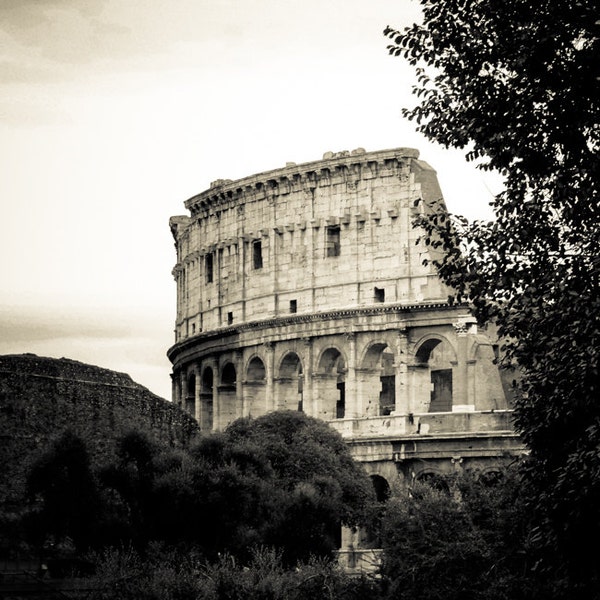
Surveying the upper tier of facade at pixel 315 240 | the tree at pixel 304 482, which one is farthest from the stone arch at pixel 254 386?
the tree at pixel 304 482

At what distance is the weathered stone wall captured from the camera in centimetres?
4488

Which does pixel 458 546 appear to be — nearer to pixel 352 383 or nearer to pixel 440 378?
pixel 352 383

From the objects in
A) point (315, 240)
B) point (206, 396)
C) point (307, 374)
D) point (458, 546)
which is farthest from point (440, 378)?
point (458, 546)

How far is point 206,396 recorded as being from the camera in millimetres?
78125

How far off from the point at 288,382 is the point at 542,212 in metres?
48.5

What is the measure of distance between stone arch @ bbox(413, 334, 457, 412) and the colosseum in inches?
2.9

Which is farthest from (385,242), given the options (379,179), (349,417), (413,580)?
(413,580)

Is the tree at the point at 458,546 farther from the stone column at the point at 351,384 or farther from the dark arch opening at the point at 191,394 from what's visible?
the dark arch opening at the point at 191,394

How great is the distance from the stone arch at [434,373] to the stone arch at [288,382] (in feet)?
18.7

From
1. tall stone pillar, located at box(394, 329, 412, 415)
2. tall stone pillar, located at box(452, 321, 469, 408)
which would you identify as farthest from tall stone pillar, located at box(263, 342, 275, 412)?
tall stone pillar, located at box(452, 321, 469, 408)

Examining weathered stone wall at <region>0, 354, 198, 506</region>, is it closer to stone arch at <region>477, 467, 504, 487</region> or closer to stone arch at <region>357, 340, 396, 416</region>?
stone arch at <region>477, 467, 504, 487</region>

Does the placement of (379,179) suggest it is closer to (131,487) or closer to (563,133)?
(131,487)

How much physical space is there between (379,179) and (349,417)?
10058 millimetres

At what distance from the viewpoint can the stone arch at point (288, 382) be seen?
238ft
